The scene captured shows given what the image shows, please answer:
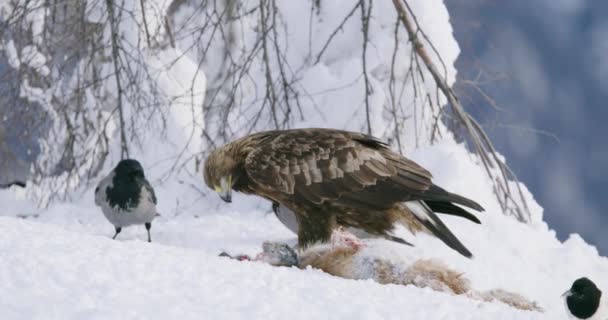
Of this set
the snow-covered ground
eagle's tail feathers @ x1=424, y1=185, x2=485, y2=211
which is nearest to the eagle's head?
the snow-covered ground

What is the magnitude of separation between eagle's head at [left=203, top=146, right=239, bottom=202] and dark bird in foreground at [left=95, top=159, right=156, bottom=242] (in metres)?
1.32

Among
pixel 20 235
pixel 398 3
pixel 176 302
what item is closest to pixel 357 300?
pixel 176 302

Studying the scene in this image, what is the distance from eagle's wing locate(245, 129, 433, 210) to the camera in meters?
4.47

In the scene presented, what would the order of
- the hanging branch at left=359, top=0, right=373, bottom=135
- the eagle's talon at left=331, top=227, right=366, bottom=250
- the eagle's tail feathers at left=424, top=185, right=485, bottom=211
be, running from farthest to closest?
the hanging branch at left=359, top=0, right=373, bottom=135, the eagle's tail feathers at left=424, top=185, right=485, bottom=211, the eagle's talon at left=331, top=227, right=366, bottom=250

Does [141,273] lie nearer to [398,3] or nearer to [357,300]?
[357,300]

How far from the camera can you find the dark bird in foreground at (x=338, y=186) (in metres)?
4.46

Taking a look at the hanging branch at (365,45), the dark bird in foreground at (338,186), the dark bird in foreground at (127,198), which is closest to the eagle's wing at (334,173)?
the dark bird in foreground at (338,186)

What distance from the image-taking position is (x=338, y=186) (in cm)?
450

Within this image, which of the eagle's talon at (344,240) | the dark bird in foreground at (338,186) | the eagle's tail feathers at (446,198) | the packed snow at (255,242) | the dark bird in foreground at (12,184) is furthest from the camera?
the dark bird in foreground at (12,184)

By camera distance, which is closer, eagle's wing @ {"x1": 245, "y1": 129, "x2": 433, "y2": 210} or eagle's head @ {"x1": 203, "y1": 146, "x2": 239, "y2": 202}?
eagle's wing @ {"x1": 245, "y1": 129, "x2": 433, "y2": 210}

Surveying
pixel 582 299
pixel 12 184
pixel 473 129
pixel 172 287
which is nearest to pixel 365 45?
pixel 473 129

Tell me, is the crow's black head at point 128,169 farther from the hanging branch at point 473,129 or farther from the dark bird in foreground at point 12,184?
the dark bird in foreground at point 12,184

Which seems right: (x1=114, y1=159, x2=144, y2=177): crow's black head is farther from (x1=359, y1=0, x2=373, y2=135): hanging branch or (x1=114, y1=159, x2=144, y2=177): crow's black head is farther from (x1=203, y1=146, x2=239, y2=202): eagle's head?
(x1=359, y1=0, x2=373, y2=135): hanging branch

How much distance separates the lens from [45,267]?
277 cm
